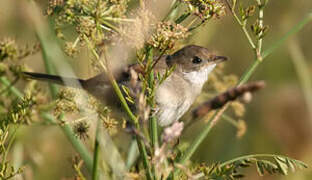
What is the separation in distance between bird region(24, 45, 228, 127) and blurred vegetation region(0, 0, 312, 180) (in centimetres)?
10

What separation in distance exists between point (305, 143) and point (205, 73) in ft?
4.19

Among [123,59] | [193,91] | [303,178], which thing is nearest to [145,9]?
[123,59]

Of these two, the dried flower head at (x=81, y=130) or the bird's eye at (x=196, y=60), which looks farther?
the bird's eye at (x=196, y=60)

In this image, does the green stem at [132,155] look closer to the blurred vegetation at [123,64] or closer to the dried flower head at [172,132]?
the blurred vegetation at [123,64]

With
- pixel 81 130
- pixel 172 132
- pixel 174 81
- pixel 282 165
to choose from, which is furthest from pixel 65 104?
pixel 174 81

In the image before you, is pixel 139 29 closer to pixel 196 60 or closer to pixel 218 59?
pixel 218 59

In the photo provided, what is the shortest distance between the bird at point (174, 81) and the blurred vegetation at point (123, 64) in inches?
4.0

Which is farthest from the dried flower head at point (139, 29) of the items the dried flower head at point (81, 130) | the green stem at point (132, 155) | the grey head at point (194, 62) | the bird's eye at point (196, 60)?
the bird's eye at point (196, 60)

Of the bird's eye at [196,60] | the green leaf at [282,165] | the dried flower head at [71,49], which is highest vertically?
the dried flower head at [71,49]

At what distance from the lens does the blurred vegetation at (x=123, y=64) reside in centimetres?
238

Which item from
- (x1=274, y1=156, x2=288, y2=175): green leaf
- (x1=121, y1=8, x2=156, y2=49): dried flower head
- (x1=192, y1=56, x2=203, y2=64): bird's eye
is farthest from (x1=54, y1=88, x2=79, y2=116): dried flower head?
(x1=192, y1=56, x2=203, y2=64): bird's eye

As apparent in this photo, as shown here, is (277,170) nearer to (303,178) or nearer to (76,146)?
(76,146)

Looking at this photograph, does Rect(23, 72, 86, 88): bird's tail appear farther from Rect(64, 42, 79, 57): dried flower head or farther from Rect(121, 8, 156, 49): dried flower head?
Rect(121, 8, 156, 49): dried flower head

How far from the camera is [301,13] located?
5.66m
